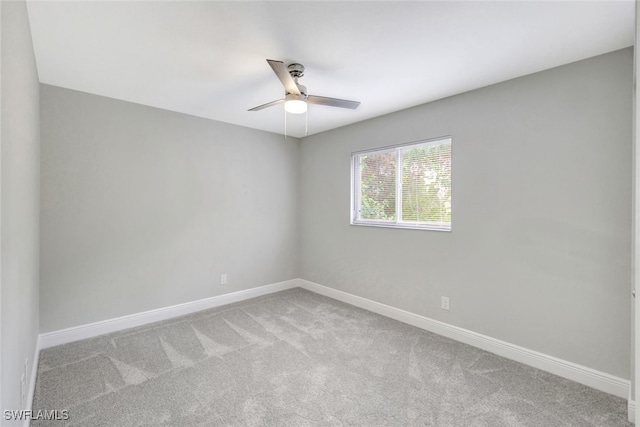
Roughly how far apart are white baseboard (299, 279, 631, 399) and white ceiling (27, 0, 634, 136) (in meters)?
2.31

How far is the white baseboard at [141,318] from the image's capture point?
275cm

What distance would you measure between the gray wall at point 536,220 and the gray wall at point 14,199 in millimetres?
3109

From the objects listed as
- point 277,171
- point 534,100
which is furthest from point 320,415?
point 277,171

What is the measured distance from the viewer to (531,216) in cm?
244

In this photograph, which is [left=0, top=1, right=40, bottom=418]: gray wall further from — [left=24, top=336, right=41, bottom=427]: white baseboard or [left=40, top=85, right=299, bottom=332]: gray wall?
[left=40, top=85, right=299, bottom=332]: gray wall

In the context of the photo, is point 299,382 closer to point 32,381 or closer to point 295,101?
point 32,381

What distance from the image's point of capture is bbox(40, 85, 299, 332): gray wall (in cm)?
276

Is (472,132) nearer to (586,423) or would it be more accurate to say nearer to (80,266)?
(586,423)

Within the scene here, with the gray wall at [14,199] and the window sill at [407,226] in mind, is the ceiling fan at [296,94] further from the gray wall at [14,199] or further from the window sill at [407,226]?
the window sill at [407,226]

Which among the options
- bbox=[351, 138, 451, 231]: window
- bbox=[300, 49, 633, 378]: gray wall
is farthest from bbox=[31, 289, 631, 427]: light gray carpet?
bbox=[351, 138, 451, 231]: window

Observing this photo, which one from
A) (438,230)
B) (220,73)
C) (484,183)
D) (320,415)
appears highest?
(220,73)

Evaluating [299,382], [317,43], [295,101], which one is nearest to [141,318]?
[299,382]

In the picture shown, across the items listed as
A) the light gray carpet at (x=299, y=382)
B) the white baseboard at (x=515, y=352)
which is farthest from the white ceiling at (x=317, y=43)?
the light gray carpet at (x=299, y=382)

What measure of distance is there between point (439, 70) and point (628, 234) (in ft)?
5.84
